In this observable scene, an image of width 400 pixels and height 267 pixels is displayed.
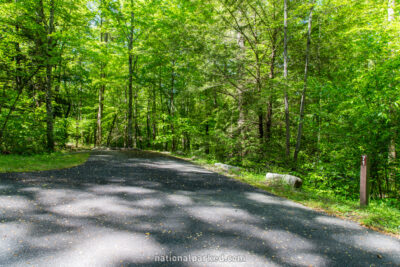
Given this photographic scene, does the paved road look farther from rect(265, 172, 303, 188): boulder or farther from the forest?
the forest

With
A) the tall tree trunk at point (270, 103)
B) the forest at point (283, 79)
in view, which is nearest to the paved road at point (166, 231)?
the forest at point (283, 79)

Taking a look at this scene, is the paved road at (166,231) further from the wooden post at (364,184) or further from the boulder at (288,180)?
the boulder at (288,180)

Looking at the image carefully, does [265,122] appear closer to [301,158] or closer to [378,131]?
[301,158]

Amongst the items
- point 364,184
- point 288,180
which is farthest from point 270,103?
point 364,184

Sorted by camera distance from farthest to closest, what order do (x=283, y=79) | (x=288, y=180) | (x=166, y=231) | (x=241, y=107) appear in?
(x=241, y=107)
(x=283, y=79)
(x=288, y=180)
(x=166, y=231)

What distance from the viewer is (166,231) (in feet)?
9.14

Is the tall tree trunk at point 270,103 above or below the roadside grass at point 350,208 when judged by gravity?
above

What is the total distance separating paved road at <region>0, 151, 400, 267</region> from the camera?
2229 mm

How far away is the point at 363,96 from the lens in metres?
5.08

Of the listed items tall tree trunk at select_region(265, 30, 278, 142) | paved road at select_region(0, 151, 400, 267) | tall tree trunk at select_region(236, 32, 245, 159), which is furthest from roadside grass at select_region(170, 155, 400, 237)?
tall tree trunk at select_region(265, 30, 278, 142)

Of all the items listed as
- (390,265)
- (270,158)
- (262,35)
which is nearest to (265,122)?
(270,158)

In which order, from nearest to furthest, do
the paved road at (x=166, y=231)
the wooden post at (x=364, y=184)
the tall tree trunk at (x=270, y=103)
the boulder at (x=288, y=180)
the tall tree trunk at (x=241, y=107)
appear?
the paved road at (x=166, y=231)
the wooden post at (x=364, y=184)
the boulder at (x=288, y=180)
the tall tree trunk at (x=270, y=103)
the tall tree trunk at (x=241, y=107)

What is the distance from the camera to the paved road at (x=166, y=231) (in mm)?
2229

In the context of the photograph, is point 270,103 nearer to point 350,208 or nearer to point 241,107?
point 241,107
